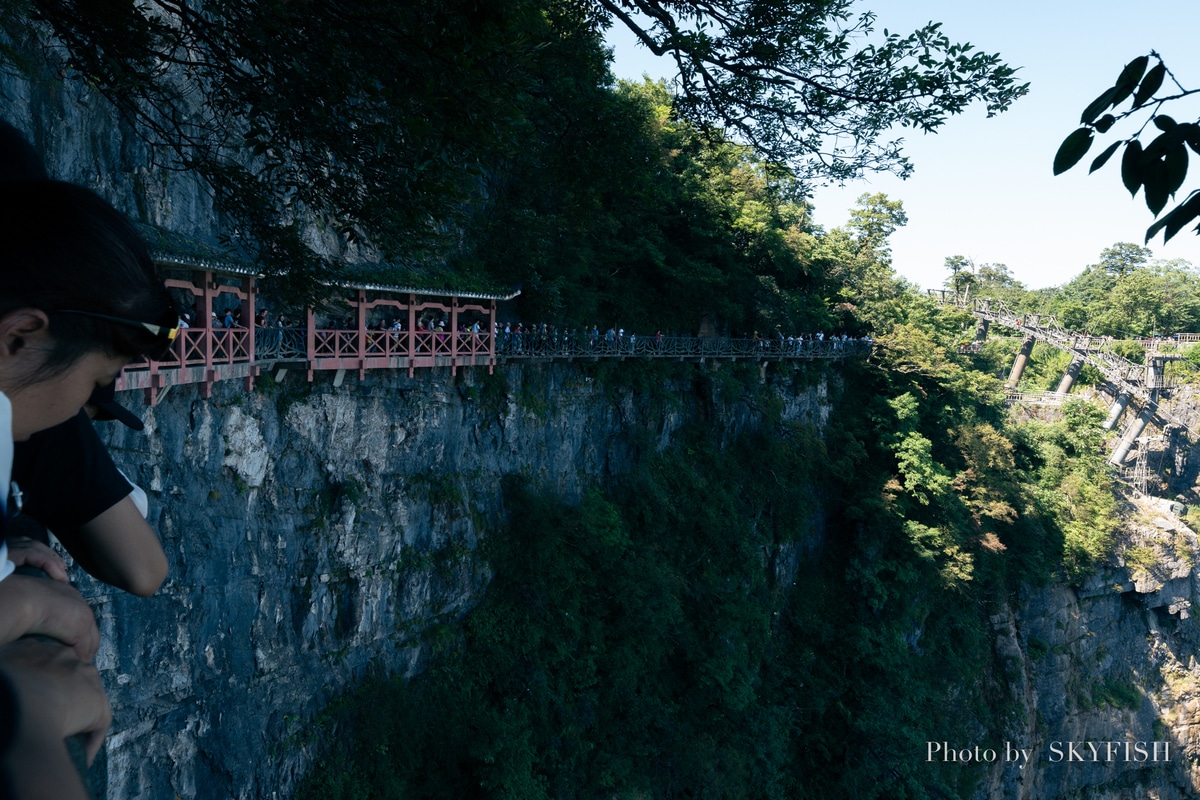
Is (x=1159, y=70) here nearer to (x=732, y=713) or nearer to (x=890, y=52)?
(x=890, y=52)

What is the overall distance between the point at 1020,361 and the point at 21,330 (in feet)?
145

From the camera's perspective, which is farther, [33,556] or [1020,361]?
[1020,361]

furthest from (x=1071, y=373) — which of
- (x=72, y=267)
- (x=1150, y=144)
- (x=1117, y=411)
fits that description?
(x=72, y=267)

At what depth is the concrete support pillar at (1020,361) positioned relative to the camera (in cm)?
3841

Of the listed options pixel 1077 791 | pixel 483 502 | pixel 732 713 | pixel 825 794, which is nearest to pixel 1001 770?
pixel 1077 791

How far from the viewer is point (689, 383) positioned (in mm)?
21312

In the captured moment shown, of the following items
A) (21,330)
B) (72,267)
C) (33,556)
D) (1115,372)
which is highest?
(72,267)

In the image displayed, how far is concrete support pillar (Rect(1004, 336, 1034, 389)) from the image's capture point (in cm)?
3841

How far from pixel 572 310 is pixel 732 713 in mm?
10346

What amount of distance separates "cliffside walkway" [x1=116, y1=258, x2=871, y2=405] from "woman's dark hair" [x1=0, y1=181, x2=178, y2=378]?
11.9 ft

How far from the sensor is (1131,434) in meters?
34.2

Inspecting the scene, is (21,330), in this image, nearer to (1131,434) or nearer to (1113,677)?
(1113,677)

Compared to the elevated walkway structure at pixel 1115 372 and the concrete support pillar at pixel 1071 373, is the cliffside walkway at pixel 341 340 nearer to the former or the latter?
the concrete support pillar at pixel 1071 373

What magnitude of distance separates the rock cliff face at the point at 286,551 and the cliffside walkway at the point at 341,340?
45 cm
